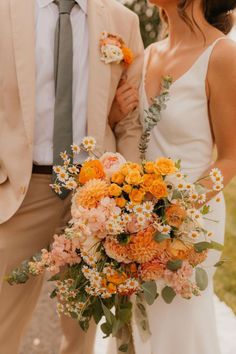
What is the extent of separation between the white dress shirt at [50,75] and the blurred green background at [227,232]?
3.06 ft

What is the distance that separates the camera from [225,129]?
254 cm

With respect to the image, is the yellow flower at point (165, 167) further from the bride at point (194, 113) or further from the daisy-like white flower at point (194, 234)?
the bride at point (194, 113)

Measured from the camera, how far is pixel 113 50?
8.20 ft

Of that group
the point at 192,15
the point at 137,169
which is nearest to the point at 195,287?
the point at 137,169

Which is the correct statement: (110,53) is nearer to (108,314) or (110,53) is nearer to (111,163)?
(111,163)

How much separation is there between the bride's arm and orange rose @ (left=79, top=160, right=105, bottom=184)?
2.16 feet

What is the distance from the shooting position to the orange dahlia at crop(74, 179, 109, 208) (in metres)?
1.98

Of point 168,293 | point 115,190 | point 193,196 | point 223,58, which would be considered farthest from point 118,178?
point 223,58

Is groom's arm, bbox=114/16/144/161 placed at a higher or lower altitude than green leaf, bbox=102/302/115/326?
higher

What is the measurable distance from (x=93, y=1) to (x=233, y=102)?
80cm

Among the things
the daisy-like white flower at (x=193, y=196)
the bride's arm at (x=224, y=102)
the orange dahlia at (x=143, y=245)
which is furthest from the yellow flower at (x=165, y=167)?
the bride's arm at (x=224, y=102)

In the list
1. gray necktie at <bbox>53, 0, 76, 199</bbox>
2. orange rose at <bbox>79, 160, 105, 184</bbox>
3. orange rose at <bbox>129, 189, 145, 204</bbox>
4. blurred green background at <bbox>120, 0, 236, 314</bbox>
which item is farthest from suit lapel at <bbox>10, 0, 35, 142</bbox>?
blurred green background at <bbox>120, 0, 236, 314</bbox>

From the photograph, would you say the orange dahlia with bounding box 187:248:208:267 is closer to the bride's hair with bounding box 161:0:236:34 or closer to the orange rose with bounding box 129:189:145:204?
the orange rose with bounding box 129:189:145:204

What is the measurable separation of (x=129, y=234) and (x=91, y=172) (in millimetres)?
267
